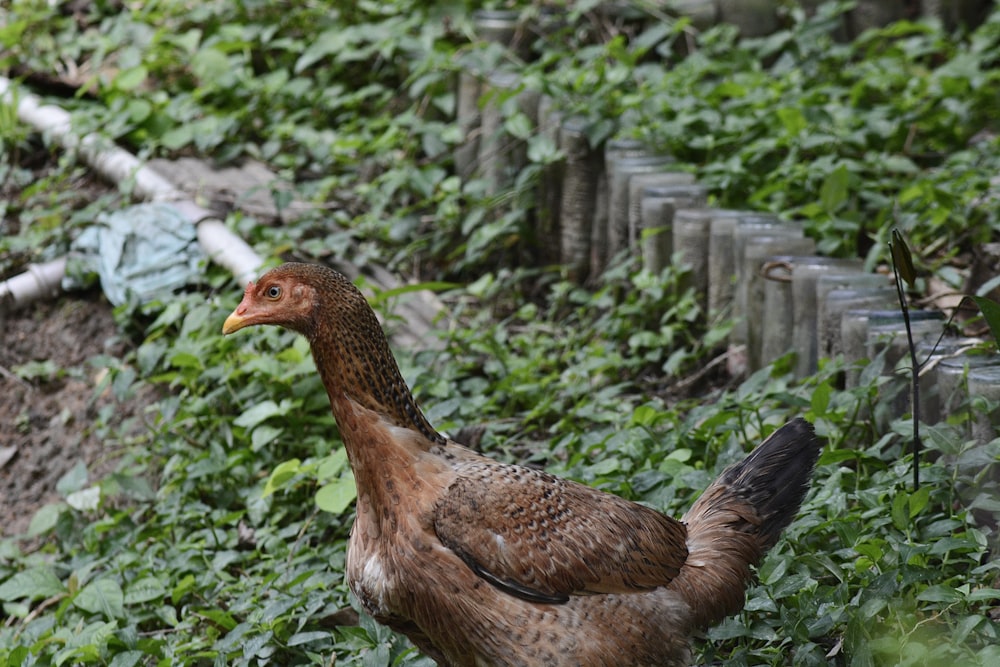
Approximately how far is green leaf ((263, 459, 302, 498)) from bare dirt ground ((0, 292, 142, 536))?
1257 mm

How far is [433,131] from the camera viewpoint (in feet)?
22.3

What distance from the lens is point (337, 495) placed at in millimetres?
4059

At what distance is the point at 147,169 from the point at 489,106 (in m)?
2.08

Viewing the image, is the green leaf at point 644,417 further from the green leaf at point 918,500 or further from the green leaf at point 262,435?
the green leaf at point 262,435

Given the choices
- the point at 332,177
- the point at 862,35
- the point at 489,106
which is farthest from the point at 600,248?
the point at 862,35

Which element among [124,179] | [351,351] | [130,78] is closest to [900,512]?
[351,351]

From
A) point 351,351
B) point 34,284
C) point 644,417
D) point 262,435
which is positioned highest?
point 351,351

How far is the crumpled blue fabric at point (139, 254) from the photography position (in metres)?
6.08

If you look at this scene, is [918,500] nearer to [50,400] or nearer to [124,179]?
[50,400]

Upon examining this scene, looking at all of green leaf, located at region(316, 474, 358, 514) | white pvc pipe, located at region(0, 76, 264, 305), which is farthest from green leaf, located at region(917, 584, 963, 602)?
white pvc pipe, located at region(0, 76, 264, 305)

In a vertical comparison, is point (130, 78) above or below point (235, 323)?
Answer: above

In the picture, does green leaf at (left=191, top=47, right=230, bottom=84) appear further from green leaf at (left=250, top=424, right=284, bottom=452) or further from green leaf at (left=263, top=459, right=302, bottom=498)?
green leaf at (left=263, top=459, right=302, bottom=498)

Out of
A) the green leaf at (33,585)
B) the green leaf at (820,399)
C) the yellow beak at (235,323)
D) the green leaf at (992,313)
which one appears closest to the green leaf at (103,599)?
the green leaf at (33,585)

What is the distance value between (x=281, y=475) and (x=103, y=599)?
2.44 feet
